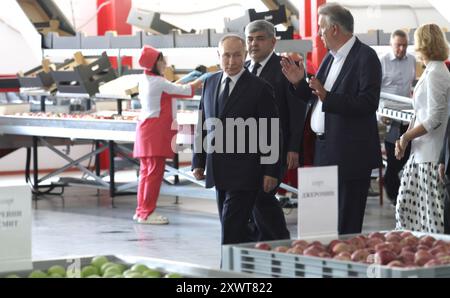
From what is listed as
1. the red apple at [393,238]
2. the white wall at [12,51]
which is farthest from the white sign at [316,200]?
the white wall at [12,51]

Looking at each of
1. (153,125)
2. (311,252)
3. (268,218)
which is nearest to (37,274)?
(311,252)

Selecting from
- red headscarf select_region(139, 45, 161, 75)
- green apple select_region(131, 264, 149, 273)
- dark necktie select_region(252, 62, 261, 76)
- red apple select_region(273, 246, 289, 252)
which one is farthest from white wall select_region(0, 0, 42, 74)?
green apple select_region(131, 264, 149, 273)

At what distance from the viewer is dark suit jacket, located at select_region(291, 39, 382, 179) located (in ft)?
17.6

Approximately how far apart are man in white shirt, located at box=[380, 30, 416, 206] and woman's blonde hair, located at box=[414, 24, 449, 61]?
3986 mm

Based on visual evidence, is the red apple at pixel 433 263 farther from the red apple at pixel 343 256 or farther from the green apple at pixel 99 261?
the green apple at pixel 99 261

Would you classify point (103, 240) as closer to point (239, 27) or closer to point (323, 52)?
point (239, 27)

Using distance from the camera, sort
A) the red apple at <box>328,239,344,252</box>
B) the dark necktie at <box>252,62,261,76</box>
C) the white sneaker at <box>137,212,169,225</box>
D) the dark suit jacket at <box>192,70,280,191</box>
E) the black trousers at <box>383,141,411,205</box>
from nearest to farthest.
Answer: the red apple at <box>328,239,344,252</box> < the dark suit jacket at <box>192,70,280,191</box> < the dark necktie at <box>252,62,261,76</box> < the white sneaker at <box>137,212,169,225</box> < the black trousers at <box>383,141,411,205</box>

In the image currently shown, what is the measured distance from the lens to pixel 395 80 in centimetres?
1026

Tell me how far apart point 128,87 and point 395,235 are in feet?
22.0

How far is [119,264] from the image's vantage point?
369 cm

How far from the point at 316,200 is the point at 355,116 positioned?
1.62 metres

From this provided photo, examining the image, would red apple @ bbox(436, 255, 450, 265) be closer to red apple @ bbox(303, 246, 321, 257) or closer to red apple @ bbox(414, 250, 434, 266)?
red apple @ bbox(414, 250, 434, 266)

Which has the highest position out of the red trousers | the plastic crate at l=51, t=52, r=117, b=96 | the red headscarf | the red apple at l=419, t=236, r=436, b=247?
the red headscarf

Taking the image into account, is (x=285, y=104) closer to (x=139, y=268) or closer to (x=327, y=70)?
(x=327, y=70)
